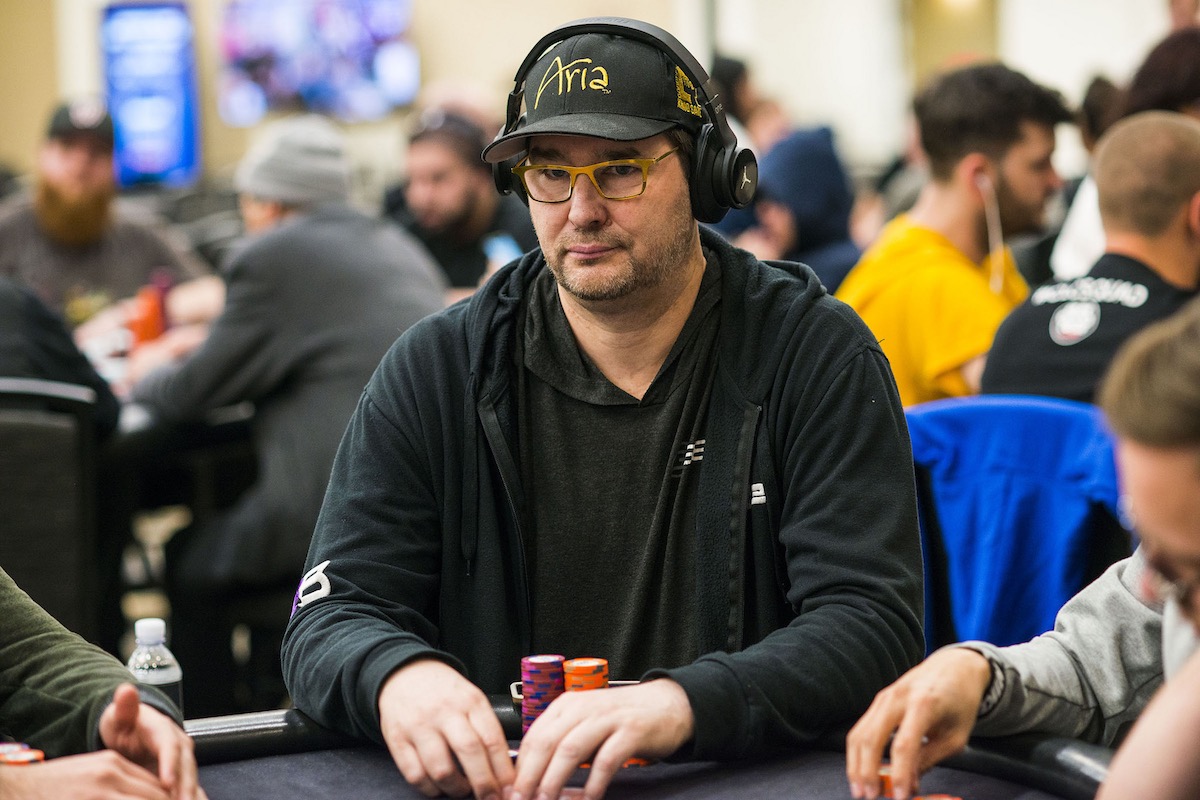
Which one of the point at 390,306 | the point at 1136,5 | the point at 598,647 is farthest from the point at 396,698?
the point at 1136,5

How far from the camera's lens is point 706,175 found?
1814 mm

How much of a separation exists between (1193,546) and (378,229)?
9.81 ft

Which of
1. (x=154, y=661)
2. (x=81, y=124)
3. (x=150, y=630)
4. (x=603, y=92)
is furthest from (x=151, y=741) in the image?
(x=81, y=124)

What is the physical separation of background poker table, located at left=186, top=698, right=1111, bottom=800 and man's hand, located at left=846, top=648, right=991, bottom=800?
49 millimetres

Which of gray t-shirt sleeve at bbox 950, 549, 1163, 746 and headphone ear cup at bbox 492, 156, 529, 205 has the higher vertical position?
headphone ear cup at bbox 492, 156, 529, 205

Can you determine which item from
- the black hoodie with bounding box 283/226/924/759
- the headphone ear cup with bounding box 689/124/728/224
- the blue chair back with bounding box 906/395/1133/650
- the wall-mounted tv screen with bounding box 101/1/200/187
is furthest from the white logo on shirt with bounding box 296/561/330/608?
the wall-mounted tv screen with bounding box 101/1/200/187

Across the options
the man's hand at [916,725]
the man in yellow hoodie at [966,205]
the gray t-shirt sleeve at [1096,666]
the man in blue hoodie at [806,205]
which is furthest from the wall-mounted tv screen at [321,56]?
the man's hand at [916,725]

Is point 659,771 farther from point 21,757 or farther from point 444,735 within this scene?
point 21,757

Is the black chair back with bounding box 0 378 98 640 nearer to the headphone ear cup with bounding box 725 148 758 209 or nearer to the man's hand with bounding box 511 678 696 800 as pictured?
the headphone ear cup with bounding box 725 148 758 209

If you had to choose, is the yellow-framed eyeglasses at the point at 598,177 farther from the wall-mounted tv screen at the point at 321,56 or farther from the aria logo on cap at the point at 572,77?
the wall-mounted tv screen at the point at 321,56

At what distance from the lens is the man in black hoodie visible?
64.9 inches

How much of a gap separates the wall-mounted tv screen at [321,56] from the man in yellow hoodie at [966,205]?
7.77 meters

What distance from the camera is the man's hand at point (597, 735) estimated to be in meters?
1.26

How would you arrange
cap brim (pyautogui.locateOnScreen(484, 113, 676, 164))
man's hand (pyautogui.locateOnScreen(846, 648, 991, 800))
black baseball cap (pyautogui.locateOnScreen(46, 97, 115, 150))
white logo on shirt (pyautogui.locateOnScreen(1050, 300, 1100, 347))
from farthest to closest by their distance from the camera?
black baseball cap (pyautogui.locateOnScreen(46, 97, 115, 150)), white logo on shirt (pyautogui.locateOnScreen(1050, 300, 1100, 347)), cap brim (pyautogui.locateOnScreen(484, 113, 676, 164)), man's hand (pyautogui.locateOnScreen(846, 648, 991, 800))
